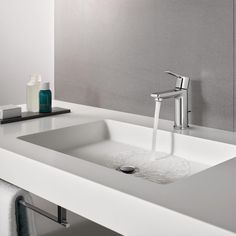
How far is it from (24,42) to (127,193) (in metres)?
1.53

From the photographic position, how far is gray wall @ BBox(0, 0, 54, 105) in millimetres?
2211

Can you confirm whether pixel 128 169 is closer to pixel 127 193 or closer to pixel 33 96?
pixel 127 193

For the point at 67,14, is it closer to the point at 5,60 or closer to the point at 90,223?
the point at 5,60

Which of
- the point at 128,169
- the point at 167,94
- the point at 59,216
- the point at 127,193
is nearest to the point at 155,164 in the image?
the point at 128,169

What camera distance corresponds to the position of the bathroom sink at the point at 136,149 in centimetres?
135

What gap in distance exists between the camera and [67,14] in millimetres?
2100

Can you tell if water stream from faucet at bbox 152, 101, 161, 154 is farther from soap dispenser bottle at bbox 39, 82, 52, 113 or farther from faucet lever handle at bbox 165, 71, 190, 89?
soap dispenser bottle at bbox 39, 82, 52, 113

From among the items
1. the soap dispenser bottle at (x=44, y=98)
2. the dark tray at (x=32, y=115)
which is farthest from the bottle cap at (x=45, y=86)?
the dark tray at (x=32, y=115)

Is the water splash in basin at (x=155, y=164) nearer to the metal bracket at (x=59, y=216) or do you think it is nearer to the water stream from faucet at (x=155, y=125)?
the water stream from faucet at (x=155, y=125)

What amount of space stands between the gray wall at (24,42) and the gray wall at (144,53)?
0.07 m

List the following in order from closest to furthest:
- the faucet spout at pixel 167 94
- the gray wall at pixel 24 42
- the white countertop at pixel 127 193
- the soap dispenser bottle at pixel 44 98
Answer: the white countertop at pixel 127 193
the faucet spout at pixel 167 94
the soap dispenser bottle at pixel 44 98
the gray wall at pixel 24 42

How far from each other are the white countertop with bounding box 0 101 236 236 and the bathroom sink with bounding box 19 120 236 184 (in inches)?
3.4

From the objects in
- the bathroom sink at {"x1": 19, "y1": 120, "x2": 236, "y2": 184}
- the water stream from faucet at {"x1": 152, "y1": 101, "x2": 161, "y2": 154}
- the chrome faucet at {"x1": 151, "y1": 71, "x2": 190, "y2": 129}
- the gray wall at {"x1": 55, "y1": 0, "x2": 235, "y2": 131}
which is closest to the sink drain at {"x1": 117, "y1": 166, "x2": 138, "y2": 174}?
the bathroom sink at {"x1": 19, "y1": 120, "x2": 236, "y2": 184}

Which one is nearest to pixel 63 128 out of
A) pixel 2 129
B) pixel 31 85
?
pixel 2 129
